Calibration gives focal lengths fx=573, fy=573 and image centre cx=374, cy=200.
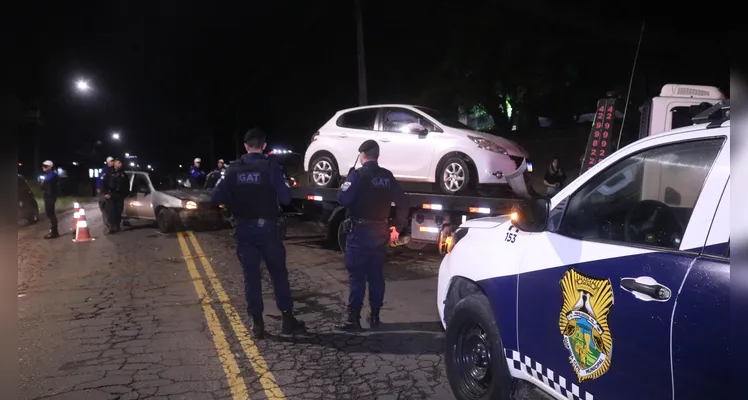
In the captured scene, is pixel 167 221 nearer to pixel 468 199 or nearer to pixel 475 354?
pixel 468 199

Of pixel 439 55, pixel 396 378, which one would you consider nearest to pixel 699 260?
pixel 396 378

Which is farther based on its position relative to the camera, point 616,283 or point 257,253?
point 257,253

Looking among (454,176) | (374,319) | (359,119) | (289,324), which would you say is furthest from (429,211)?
(289,324)

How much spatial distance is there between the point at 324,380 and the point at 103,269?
624cm

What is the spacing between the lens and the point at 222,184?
5.38 m

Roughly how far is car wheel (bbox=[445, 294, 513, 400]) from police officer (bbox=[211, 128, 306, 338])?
6.62 feet

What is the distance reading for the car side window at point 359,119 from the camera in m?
9.41

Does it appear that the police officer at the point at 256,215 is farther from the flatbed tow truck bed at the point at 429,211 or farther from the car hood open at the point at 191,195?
the car hood open at the point at 191,195

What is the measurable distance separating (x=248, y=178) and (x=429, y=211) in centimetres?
399

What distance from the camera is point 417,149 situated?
874 cm

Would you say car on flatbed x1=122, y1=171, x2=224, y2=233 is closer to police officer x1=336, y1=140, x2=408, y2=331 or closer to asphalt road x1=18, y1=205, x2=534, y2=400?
asphalt road x1=18, y1=205, x2=534, y2=400

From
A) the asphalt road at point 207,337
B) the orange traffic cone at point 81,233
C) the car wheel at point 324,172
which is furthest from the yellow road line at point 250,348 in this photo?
the orange traffic cone at point 81,233

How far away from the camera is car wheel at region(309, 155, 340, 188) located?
32.8 ft

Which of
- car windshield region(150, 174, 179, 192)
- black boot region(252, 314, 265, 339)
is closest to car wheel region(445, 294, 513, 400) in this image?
black boot region(252, 314, 265, 339)
